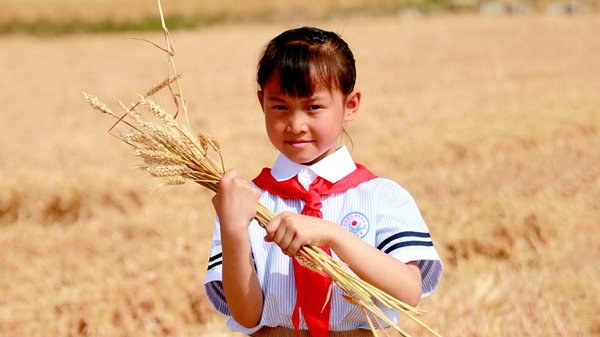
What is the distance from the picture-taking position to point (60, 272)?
3305 millimetres

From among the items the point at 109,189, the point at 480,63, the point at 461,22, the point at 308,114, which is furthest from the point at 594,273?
the point at 461,22

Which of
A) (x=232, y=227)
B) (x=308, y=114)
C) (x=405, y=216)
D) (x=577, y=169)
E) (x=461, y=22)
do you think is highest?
(x=308, y=114)

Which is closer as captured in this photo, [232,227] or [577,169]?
[232,227]

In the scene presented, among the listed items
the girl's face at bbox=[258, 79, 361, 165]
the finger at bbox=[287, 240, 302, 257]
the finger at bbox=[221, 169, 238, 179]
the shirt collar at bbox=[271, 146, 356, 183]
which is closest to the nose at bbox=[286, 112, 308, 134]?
the girl's face at bbox=[258, 79, 361, 165]

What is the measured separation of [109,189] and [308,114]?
10.3 ft

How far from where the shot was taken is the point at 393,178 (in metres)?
4.80

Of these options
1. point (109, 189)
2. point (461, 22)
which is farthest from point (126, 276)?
point (461, 22)

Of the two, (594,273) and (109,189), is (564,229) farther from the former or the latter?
(109,189)

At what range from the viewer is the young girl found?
1.58 m

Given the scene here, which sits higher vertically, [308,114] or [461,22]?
[308,114]

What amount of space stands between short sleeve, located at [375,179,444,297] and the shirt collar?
119 mm

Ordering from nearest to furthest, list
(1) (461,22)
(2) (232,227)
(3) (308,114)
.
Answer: (2) (232,227) → (3) (308,114) → (1) (461,22)

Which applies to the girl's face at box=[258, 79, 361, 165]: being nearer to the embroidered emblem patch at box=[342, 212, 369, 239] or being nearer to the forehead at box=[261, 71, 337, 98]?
the forehead at box=[261, 71, 337, 98]

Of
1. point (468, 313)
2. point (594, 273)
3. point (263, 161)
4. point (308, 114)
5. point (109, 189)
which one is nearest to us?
point (308, 114)
